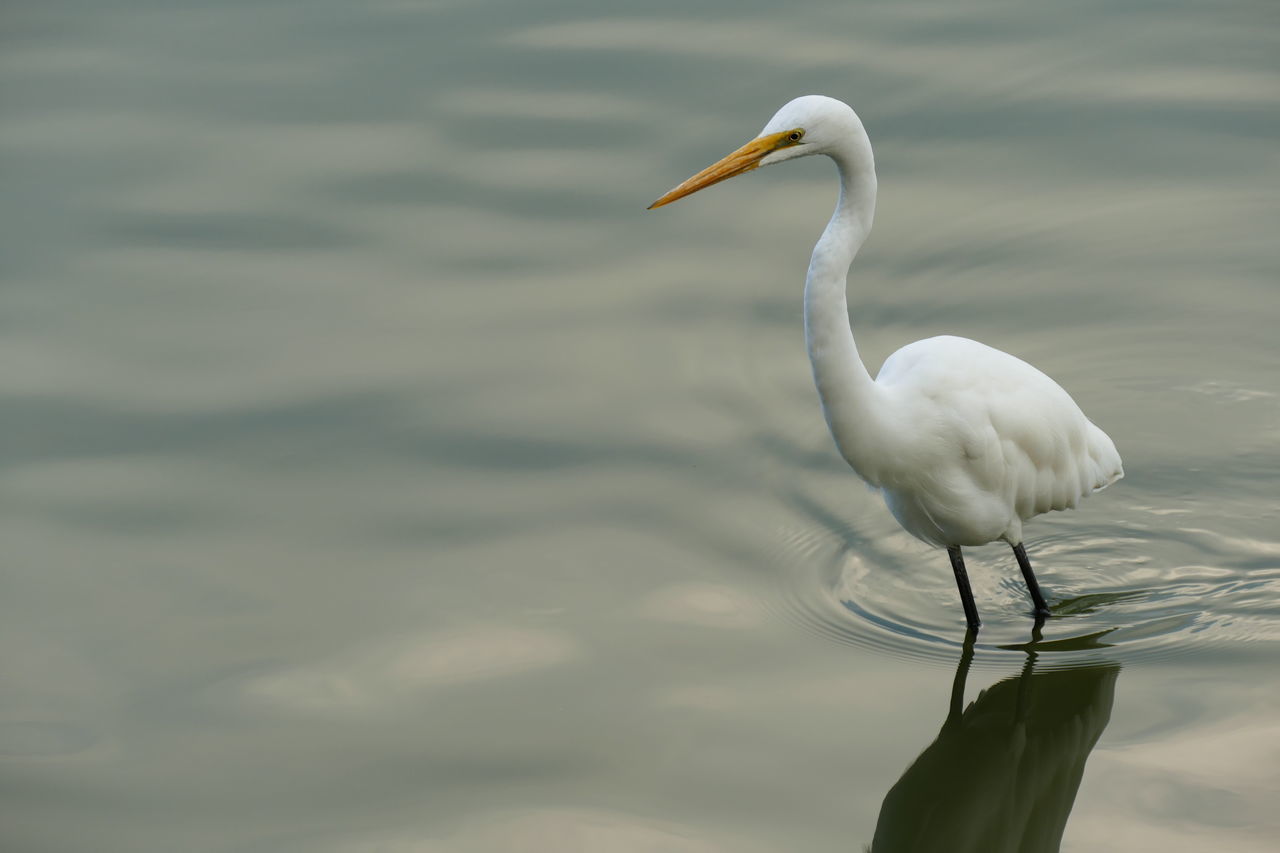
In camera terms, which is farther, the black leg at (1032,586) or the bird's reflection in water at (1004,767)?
the black leg at (1032,586)

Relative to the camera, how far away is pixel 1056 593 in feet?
13.4

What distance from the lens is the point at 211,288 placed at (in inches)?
216

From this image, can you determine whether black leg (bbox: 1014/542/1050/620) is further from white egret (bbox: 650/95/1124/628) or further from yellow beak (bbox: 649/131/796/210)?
yellow beak (bbox: 649/131/796/210)

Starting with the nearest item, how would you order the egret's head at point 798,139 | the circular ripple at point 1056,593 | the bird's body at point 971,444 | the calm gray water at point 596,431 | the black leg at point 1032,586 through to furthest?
the egret's head at point 798,139
the calm gray water at point 596,431
the bird's body at point 971,444
the circular ripple at point 1056,593
the black leg at point 1032,586

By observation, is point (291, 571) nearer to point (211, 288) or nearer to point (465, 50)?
point (211, 288)

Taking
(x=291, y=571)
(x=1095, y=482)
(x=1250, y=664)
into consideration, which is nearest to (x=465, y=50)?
(x=291, y=571)

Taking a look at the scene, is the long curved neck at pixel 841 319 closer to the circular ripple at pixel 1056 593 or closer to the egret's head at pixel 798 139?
the egret's head at pixel 798 139

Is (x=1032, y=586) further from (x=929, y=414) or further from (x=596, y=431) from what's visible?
(x=596, y=431)

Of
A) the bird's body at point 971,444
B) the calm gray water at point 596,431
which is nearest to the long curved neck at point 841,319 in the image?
the bird's body at point 971,444

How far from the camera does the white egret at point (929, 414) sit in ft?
10.8

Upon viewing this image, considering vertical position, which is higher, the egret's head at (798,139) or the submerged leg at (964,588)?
the egret's head at (798,139)

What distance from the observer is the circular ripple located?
12.6ft

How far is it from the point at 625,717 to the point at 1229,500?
1888 mm

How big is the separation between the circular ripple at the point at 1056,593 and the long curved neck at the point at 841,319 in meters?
0.60
